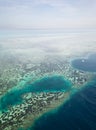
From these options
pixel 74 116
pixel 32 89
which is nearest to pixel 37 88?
pixel 32 89

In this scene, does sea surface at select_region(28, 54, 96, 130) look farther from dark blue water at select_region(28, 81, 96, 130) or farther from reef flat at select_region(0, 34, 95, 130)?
reef flat at select_region(0, 34, 95, 130)

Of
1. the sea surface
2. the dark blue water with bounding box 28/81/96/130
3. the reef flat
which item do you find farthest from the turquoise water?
the dark blue water with bounding box 28/81/96/130

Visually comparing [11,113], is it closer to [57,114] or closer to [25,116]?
[25,116]

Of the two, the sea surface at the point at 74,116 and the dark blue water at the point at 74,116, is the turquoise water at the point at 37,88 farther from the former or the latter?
the dark blue water at the point at 74,116

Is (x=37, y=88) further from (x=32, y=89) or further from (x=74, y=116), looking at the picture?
(x=74, y=116)

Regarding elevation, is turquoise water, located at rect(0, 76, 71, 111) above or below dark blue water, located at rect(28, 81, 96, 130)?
above

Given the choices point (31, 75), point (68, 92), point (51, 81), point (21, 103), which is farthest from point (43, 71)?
point (21, 103)
